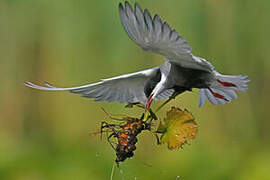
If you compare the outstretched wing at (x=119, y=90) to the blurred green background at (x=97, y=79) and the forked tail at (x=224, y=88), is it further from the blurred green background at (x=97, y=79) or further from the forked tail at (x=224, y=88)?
the blurred green background at (x=97, y=79)

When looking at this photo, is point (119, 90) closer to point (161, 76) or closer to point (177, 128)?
point (161, 76)

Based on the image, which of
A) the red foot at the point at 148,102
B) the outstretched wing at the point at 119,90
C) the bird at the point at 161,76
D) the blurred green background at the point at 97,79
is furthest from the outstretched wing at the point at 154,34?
the blurred green background at the point at 97,79

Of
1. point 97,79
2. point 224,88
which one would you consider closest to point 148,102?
point 224,88

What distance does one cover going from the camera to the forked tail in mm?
2049

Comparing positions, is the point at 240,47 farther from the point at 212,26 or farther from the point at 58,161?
the point at 58,161

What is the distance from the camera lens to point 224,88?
87.1 inches

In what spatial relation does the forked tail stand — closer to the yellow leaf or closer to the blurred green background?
the yellow leaf

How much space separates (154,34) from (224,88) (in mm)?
479

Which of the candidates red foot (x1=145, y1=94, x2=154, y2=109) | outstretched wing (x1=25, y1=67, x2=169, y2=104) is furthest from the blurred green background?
red foot (x1=145, y1=94, x2=154, y2=109)

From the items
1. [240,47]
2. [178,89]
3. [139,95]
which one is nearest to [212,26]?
[240,47]

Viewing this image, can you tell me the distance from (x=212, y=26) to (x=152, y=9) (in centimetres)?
30

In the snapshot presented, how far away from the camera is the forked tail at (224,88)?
2.05 meters

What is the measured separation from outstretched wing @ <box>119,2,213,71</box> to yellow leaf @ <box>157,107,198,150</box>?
0.15m

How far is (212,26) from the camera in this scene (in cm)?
340
